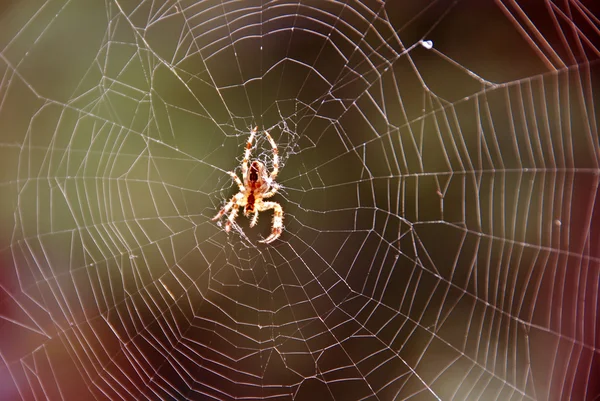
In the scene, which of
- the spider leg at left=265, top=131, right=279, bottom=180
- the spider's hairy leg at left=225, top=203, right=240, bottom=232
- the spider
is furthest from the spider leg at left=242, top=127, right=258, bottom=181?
the spider's hairy leg at left=225, top=203, right=240, bottom=232

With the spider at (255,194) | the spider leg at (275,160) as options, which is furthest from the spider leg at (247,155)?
the spider leg at (275,160)

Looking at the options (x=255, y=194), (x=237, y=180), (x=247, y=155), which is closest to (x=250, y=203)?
(x=255, y=194)

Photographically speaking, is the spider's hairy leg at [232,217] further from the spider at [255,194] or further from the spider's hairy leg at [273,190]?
the spider's hairy leg at [273,190]

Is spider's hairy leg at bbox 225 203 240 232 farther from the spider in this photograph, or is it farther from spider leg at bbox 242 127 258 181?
spider leg at bbox 242 127 258 181

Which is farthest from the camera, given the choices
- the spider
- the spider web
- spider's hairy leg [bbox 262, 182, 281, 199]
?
spider's hairy leg [bbox 262, 182, 281, 199]

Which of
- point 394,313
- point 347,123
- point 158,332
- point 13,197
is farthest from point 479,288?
point 13,197

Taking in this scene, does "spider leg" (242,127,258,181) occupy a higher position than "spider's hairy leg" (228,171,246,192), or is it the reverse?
"spider leg" (242,127,258,181)
